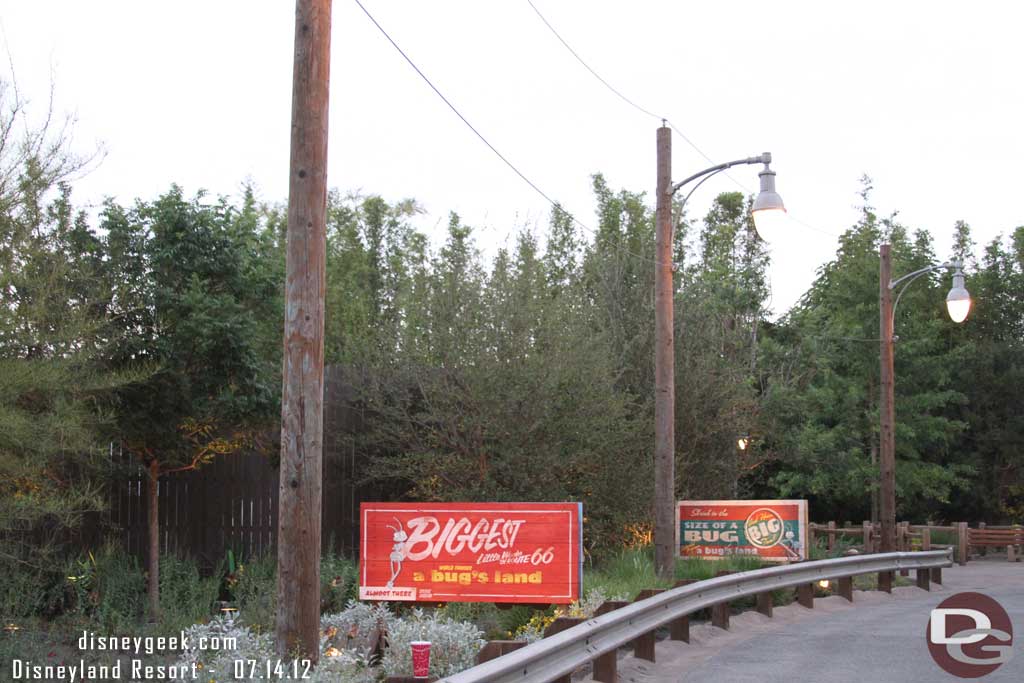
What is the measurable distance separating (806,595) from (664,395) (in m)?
3.49

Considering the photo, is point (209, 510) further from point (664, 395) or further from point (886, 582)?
point (886, 582)

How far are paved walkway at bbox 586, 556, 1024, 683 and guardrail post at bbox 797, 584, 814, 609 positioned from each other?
0.09 m

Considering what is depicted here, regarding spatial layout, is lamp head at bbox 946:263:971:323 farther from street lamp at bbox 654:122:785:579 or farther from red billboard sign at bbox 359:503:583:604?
red billboard sign at bbox 359:503:583:604

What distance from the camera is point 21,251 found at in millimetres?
13008

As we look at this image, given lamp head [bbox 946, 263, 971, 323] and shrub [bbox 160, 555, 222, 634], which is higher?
lamp head [bbox 946, 263, 971, 323]

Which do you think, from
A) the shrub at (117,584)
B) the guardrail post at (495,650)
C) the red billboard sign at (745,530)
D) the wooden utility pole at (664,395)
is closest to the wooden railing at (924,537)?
the red billboard sign at (745,530)

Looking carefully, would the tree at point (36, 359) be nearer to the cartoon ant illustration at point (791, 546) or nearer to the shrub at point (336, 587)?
the shrub at point (336, 587)

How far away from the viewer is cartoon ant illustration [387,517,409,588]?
40.1ft

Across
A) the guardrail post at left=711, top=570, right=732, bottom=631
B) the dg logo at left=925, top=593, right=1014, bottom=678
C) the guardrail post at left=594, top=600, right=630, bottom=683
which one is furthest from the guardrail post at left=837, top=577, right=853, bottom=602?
the guardrail post at left=594, top=600, right=630, bottom=683

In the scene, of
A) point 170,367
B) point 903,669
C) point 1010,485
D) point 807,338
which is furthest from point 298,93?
point 1010,485

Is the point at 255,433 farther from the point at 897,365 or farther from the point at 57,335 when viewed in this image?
the point at 897,365

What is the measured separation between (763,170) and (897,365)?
2970 centimetres

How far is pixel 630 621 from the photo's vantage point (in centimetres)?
1078

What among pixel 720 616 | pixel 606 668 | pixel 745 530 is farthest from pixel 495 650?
pixel 745 530
